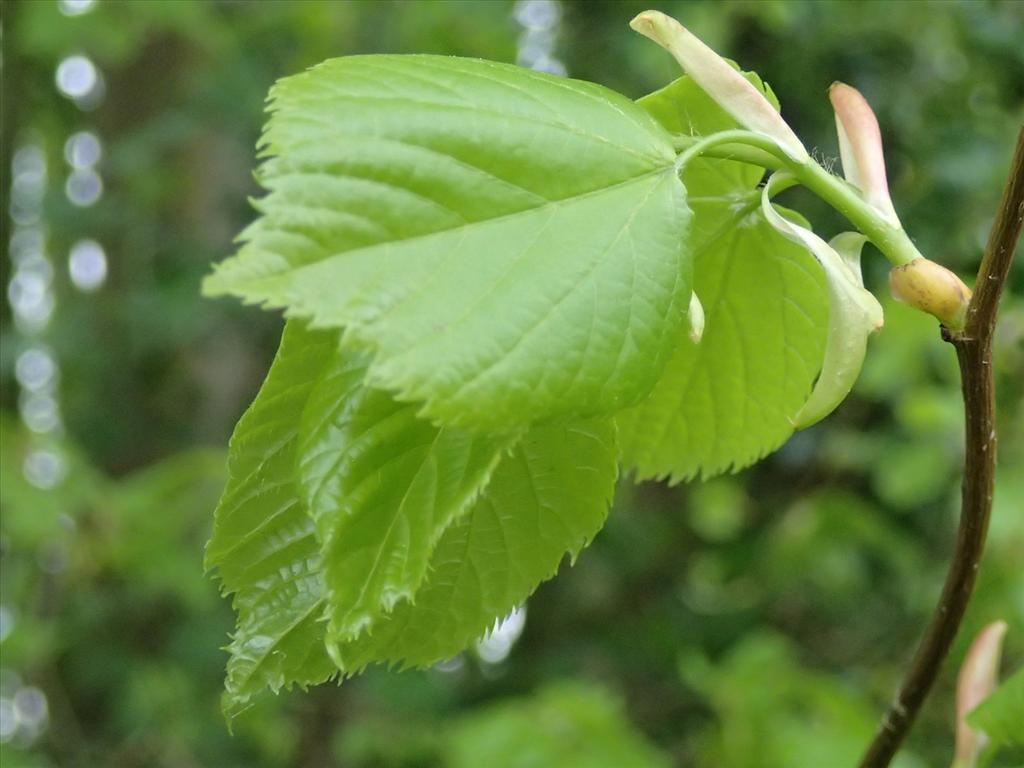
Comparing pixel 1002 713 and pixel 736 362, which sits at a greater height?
pixel 736 362

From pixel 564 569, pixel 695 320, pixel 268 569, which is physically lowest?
pixel 564 569

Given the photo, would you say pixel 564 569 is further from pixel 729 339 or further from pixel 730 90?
pixel 730 90

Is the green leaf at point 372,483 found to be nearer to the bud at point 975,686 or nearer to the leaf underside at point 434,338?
the leaf underside at point 434,338

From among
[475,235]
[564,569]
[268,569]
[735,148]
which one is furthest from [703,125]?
[564,569]

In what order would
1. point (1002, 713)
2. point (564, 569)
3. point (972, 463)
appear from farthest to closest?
point (564, 569), point (1002, 713), point (972, 463)

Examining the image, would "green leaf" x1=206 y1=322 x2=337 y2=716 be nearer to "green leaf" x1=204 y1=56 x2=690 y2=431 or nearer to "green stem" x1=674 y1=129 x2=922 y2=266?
"green leaf" x1=204 y1=56 x2=690 y2=431

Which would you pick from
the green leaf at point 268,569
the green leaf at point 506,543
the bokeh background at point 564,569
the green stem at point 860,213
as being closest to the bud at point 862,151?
the green stem at point 860,213
